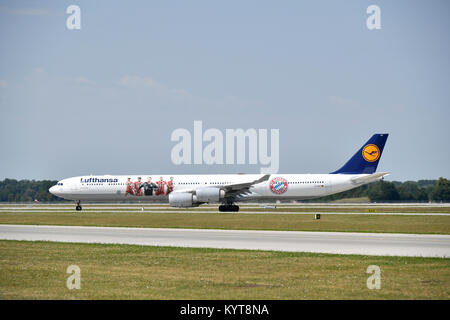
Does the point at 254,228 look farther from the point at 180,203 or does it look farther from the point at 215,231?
the point at 180,203

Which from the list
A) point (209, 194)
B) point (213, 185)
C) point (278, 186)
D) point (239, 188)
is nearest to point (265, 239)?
point (209, 194)

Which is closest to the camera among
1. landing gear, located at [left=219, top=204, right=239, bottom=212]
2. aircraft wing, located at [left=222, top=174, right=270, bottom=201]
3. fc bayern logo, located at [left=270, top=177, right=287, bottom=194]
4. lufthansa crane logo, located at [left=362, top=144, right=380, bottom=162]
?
landing gear, located at [left=219, top=204, right=239, bottom=212]

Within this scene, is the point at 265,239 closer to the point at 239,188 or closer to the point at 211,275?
the point at 211,275

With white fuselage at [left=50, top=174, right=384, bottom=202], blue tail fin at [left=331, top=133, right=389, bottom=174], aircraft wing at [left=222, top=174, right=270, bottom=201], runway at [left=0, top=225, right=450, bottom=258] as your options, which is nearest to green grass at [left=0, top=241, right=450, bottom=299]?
runway at [left=0, top=225, right=450, bottom=258]

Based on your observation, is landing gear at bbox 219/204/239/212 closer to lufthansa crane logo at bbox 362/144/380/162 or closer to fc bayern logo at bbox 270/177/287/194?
fc bayern logo at bbox 270/177/287/194

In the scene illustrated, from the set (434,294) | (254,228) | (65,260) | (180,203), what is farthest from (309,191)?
(434,294)

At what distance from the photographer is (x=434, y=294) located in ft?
46.2

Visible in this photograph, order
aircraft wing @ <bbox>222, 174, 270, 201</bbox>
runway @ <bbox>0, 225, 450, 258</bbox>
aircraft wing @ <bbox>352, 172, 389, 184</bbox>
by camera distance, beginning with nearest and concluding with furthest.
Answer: runway @ <bbox>0, 225, 450, 258</bbox>, aircraft wing @ <bbox>352, 172, 389, 184</bbox>, aircraft wing @ <bbox>222, 174, 270, 201</bbox>

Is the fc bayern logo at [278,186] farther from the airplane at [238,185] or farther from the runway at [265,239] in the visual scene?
the runway at [265,239]

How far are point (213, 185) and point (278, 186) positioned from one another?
7.20 m

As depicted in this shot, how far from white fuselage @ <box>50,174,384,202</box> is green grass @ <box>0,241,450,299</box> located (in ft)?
130

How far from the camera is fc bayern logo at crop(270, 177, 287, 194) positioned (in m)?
63.2

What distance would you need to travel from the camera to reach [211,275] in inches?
685

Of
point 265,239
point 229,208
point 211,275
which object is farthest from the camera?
point 229,208
